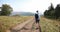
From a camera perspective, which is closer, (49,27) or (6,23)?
(6,23)

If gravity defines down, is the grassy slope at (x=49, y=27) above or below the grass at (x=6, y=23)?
below

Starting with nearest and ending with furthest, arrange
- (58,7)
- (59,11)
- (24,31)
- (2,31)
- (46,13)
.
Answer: (2,31)
(24,31)
(59,11)
(58,7)
(46,13)

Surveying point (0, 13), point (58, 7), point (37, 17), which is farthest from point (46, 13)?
point (37, 17)

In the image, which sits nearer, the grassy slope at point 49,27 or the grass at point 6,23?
the grass at point 6,23

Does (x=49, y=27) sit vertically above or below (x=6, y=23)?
below

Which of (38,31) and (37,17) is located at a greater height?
(37,17)

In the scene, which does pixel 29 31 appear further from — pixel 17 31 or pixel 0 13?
pixel 0 13

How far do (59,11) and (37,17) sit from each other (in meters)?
24.4

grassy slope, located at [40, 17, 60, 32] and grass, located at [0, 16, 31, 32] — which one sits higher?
grass, located at [0, 16, 31, 32]

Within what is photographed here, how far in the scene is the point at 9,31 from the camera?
15.2 m

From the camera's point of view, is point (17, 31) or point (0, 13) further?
point (0, 13)

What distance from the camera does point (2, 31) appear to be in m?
14.6

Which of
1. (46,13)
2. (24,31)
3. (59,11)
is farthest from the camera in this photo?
(46,13)

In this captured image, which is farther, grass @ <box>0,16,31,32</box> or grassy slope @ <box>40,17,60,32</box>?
grassy slope @ <box>40,17,60,32</box>
